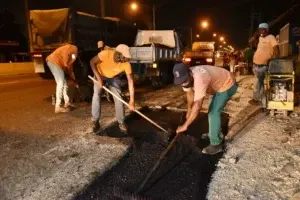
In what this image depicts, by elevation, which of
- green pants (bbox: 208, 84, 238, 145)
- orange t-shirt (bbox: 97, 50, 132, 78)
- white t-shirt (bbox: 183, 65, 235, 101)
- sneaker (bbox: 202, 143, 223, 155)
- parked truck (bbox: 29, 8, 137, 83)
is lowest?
sneaker (bbox: 202, 143, 223, 155)

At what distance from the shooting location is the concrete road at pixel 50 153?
3521mm

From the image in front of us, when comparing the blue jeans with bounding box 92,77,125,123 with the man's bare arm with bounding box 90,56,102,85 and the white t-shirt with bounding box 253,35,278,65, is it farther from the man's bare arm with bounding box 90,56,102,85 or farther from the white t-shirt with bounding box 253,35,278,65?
the white t-shirt with bounding box 253,35,278,65

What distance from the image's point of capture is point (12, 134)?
5422 millimetres

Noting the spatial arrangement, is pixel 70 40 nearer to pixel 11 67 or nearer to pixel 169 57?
pixel 169 57

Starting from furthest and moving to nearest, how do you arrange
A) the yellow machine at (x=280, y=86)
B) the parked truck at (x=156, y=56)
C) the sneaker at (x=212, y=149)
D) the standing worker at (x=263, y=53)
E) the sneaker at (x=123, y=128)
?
the parked truck at (x=156, y=56), the standing worker at (x=263, y=53), the yellow machine at (x=280, y=86), the sneaker at (x=123, y=128), the sneaker at (x=212, y=149)

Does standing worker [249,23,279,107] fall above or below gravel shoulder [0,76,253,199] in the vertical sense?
above

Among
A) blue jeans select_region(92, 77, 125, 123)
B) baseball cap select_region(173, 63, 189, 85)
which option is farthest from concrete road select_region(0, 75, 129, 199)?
baseball cap select_region(173, 63, 189, 85)

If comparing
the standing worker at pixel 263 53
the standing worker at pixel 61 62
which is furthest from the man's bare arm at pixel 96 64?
Result: the standing worker at pixel 263 53

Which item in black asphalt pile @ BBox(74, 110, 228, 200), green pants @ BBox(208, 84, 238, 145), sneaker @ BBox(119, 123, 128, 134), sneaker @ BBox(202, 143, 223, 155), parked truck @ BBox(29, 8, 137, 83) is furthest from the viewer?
parked truck @ BBox(29, 8, 137, 83)

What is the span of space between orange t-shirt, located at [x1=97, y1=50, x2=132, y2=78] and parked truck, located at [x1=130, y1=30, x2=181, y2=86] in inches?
205

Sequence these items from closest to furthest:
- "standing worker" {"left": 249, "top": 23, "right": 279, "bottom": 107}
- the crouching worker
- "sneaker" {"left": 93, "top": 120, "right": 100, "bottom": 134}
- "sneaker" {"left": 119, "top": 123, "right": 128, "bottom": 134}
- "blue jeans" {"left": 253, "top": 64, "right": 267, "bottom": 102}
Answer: the crouching worker
"sneaker" {"left": 93, "top": 120, "right": 100, "bottom": 134}
"sneaker" {"left": 119, "top": 123, "right": 128, "bottom": 134}
"standing worker" {"left": 249, "top": 23, "right": 279, "bottom": 107}
"blue jeans" {"left": 253, "top": 64, "right": 267, "bottom": 102}

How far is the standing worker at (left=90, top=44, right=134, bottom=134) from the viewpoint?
5.02m

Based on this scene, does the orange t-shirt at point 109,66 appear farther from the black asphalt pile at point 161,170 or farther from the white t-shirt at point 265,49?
the white t-shirt at point 265,49

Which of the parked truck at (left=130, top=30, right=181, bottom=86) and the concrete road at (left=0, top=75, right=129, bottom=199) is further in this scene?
the parked truck at (left=130, top=30, right=181, bottom=86)
